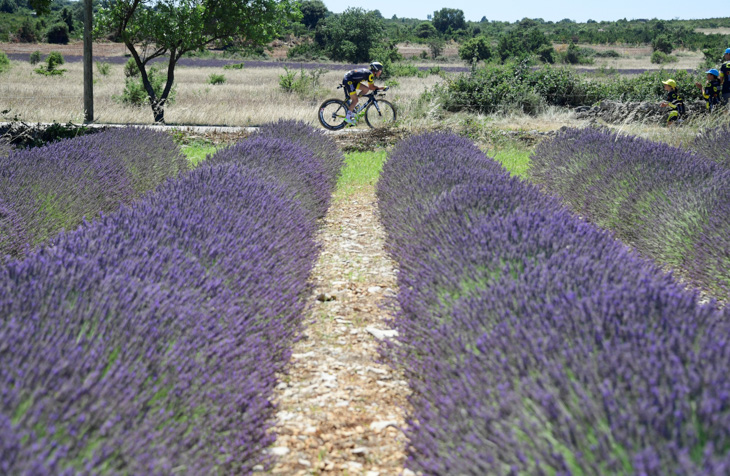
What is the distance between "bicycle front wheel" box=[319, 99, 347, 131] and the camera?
42.3ft

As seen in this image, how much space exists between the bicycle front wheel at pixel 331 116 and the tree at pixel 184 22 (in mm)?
3229

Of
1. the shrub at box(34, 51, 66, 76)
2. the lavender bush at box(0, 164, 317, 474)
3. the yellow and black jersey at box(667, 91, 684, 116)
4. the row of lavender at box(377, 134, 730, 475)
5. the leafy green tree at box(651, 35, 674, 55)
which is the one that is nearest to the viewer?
the row of lavender at box(377, 134, 730, 475)

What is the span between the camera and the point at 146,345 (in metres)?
2.03

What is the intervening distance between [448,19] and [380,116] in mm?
76125

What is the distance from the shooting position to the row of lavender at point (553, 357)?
1.47m

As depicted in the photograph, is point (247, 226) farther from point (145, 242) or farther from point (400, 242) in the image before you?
point (400, 242)

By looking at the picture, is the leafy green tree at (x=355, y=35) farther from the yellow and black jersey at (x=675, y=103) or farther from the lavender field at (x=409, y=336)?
the lavender field at (x=409, y=336)

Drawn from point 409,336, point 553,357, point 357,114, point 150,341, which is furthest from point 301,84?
point 553,357

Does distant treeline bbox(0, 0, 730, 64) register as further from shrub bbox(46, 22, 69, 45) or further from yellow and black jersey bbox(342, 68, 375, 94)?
yellow and black jersey bbox(342, 68, 375, 94)

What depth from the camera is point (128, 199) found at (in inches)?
234

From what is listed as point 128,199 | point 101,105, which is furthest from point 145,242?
point 101,105

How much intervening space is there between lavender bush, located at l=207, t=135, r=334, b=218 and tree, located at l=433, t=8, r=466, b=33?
8177 centimetres

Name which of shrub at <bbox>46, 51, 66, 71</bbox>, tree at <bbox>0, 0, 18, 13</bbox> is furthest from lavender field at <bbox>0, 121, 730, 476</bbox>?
tree at <bbox>0, 0, 18, 13</bbox>

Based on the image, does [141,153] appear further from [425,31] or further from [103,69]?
[425,31]
